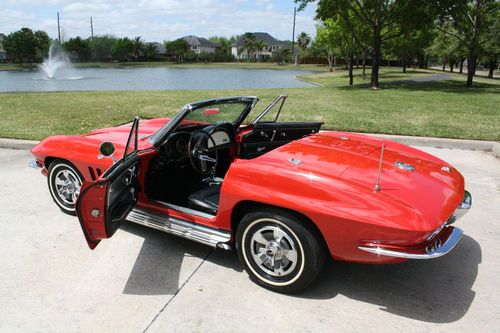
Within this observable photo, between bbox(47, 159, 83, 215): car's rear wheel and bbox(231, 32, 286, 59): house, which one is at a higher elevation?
bbox(231, 32, 286, 59): house

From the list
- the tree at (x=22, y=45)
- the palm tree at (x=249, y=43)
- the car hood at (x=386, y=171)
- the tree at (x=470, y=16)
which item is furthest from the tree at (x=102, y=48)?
the car hood at (x=386, y=171)

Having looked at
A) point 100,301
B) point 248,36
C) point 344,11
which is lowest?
point 100,301

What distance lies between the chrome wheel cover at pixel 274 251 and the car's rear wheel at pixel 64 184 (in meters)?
2.10

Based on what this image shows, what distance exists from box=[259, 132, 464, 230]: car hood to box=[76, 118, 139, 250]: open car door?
44.8 inches

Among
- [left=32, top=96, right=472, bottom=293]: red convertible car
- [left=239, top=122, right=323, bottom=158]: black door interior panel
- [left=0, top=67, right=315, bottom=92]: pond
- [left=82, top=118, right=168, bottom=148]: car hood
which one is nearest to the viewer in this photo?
[left=32, top=96, right=472, bottom=293]: red convertible car

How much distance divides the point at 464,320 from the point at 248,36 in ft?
402

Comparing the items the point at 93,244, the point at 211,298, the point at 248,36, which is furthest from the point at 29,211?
the point at 248,36

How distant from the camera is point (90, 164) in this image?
12.7ft

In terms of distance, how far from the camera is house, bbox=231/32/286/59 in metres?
123

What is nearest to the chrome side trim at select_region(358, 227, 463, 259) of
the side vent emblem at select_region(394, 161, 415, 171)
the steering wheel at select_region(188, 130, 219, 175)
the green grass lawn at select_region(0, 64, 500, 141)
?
the side vent emblem at select_region(394, 161, 415, 171)

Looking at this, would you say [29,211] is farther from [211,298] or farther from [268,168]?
[268,168]

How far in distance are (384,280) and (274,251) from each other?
953mm

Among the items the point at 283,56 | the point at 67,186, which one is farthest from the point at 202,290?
the point at 283,56

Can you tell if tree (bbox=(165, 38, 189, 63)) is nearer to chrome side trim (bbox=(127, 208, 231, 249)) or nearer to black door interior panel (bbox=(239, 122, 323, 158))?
black door interior panel (bbox=(239, 122, 323, 158))
